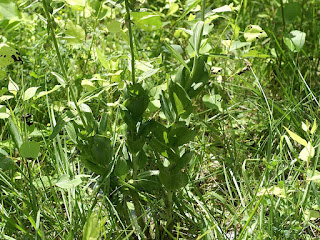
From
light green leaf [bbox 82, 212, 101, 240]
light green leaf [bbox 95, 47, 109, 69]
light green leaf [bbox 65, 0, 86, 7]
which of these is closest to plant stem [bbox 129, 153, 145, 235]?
light green leaf [bbox 82, 212, 101, 240]

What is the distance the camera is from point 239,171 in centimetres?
180

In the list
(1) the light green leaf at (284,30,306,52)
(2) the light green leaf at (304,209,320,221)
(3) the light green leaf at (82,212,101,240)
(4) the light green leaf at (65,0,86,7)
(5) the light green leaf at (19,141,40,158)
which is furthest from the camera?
(1) the light green leaf at (284,30,306,52)

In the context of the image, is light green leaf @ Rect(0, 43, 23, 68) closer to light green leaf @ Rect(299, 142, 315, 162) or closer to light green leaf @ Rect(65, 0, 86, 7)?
light green leaf @ Rect(65, 0, 86, 7)

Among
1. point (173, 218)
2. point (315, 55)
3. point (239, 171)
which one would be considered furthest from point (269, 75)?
point (173, 218)

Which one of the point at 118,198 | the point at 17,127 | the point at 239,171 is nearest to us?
the point at 118,198

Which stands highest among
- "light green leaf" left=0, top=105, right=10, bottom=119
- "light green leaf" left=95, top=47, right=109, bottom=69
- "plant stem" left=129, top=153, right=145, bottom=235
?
"light green leaf" left=95, top=47, right=109, bottom=69

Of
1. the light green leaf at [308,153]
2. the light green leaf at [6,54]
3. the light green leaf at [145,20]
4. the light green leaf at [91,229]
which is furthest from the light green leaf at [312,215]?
the light green leaf at [6,54]

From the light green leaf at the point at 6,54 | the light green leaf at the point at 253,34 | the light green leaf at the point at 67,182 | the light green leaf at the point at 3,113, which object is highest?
the light green leaf at the point at 6,54

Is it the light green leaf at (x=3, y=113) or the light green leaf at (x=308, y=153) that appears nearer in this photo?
the light green leaf at (x=308, y=153)

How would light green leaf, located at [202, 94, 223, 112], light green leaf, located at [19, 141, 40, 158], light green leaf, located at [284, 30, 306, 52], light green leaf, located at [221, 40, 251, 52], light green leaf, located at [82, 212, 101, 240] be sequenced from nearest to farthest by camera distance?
light green leaf, located at [82, 212, 101, 240] → light green leaf, located at [19, 141, 40, 158] → light green leaf, located at [202, 94, 223, 112] → light green leaf, located at [221, 40, 251, 52] → light green leaf, located at [284, 30, 306, 52]

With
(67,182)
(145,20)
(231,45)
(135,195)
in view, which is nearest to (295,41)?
(231,45)

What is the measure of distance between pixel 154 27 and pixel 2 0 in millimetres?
606

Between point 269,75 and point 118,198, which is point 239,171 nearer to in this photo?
point 118,198

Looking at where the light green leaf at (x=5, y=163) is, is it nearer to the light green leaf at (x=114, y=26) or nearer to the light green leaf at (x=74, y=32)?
the light green leaf at (x=74, y=32)
